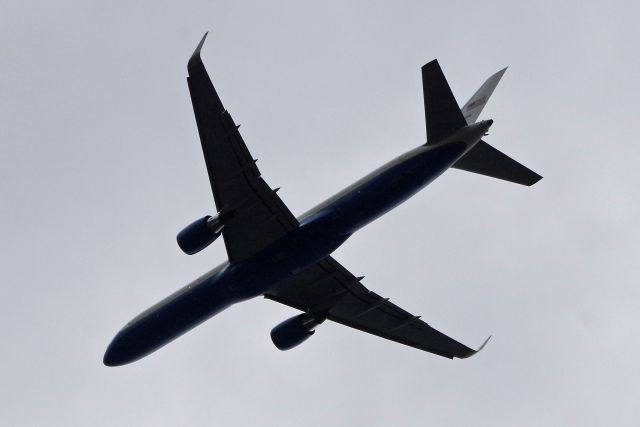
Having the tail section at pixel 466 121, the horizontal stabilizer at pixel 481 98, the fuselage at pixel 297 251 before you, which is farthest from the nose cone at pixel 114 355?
the horizontal stabilizer at pixel 481 98

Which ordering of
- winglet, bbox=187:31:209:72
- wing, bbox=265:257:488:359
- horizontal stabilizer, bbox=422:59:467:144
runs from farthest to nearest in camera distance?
wing, bbox=265:257:488:359
horizontal stabilizer, bbox=422:59:467:144
winglet, bbox=187:31:209:72

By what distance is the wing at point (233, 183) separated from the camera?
109ft

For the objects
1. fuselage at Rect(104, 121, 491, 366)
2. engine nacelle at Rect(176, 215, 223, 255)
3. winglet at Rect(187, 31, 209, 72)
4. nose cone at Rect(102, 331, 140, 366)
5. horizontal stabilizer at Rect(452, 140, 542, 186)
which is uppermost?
winglet at Rect(187, 31, 209, 72)

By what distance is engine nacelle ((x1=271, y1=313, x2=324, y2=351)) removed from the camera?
42.0 metres

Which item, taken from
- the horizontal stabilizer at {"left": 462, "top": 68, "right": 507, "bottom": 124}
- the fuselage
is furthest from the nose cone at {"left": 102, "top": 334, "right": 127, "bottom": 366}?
the horizontal stabilizer at {"left": 462, "top": 68, "right": 507, "bottom": 124}

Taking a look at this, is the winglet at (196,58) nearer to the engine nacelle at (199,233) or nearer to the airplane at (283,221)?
the airplane at (283,221)

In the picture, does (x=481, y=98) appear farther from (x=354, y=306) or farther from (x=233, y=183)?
(x=354, y=306)

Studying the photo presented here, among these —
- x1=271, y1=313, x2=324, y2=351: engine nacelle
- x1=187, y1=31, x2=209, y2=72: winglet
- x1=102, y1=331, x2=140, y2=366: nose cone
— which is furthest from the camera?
x1=271, y1=313, x2=324, y2=351: engine nacelle

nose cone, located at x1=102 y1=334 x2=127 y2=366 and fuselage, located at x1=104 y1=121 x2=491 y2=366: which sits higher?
nose cone, located at x1=102 y1=334 x2=127 y2=366

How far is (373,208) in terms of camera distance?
1409 inches

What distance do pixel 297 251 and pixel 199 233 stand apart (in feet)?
12.0

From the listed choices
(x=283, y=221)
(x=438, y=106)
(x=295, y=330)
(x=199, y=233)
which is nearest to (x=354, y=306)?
(x=295, y=330)

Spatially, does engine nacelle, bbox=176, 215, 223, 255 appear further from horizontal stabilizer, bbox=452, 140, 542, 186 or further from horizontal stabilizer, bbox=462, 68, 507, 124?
horizontal stabilizer, bbox=462, 68, 507, 124

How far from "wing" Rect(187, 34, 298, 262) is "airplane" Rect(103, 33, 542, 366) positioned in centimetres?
4
